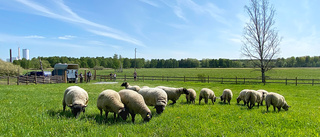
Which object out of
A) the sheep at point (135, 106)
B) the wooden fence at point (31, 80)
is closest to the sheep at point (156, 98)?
the sheep at point (135, 106)

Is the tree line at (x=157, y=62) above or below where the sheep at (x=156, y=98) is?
above

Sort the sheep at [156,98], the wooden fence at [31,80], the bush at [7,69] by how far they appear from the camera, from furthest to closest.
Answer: the bush at [7,69]
the wooden fence at [31,80]
the sheep at [156,98]

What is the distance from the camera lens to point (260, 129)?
5.87 metres

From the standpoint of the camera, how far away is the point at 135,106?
690cm

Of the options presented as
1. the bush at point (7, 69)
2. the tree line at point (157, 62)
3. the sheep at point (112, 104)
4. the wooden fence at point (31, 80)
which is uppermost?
the tree line at point (157, 62)

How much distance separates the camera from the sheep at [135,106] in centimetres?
677

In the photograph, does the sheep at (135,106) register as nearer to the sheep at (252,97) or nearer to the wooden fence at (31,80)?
the sheep at (252,97)

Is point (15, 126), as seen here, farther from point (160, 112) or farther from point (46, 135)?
point (160, 112)

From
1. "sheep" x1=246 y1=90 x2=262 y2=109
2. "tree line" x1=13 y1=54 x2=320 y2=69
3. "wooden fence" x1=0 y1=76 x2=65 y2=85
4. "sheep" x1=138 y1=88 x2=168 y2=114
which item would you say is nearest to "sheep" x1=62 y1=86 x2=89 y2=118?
"sheep" x1=138 y1=88 x2=168 y2=114

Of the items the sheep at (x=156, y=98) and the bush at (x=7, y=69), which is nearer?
the sheep at (x=156, y=98)

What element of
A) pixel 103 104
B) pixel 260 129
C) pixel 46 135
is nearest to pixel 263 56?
pixel 260 129

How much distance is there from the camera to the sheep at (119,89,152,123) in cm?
677

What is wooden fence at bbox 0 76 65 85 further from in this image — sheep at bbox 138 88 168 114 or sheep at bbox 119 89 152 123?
sheep at bbox 119 89 152 123

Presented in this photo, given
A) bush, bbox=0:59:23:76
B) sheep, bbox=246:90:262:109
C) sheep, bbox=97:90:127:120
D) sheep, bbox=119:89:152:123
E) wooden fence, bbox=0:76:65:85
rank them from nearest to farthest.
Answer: sheep, bbox=97:90:127:120 < sheep, bbox=119:89:152:123 < sheep, bbox=246:90:262:109 < wooden fence, bbox=0:76:65:85 < bush, bbox=0:59:23:76
